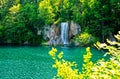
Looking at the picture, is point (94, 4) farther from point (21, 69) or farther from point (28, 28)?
point (21, 69)

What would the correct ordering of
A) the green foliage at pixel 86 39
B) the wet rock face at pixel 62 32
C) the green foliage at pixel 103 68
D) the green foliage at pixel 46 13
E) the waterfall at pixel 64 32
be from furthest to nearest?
the green foliage at pixel 46 13 → the waterfall at pixel 64 32 → the wet rock face at pixel 62 32 → the green foliage at pixel 86 39 → the green foliage at pixel 103 68

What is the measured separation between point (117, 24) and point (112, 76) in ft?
202

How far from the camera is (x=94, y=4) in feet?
208

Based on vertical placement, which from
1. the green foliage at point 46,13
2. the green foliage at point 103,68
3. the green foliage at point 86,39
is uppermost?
the green foliage at point 103,68

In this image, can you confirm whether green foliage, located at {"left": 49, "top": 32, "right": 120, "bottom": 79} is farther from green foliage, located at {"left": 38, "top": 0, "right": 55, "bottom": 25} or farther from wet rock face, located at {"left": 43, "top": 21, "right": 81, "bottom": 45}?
green foliage, located at {"left": 38, "top": 0, "right": 55, "bottom": 25}

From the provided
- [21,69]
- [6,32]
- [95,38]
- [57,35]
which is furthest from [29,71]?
[6,32]

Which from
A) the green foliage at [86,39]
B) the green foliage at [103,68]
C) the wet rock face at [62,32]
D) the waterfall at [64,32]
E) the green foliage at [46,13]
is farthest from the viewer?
the green foliage at [46,13]

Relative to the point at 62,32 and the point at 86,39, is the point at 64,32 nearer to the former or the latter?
the point at 62,32

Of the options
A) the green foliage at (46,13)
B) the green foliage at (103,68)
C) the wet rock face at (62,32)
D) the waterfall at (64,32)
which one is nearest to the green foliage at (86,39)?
the wet rock face at (62,32)

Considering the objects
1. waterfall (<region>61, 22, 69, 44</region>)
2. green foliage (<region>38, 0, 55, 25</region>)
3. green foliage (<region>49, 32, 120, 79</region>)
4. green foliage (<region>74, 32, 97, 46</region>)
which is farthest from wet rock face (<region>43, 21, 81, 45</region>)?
green foliage (<region>49, 32, 120, 79</region>)

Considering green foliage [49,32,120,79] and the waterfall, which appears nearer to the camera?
green foliage [49,32,120,79]

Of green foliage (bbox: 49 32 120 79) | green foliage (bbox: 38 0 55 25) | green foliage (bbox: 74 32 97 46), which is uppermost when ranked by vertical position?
green foliage (bbox: 49 32 120 79)

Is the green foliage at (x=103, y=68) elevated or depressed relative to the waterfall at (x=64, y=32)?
elevated

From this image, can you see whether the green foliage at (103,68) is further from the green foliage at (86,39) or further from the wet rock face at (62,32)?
the wet rock face at (62,32)
